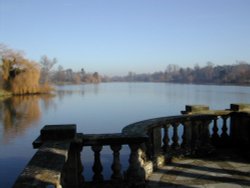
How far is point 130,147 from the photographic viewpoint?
3867 millimetres

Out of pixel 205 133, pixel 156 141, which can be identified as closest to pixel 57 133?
pixel 156 141

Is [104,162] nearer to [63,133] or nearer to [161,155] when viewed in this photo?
[161,155]

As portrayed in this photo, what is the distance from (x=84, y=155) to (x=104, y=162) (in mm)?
1206

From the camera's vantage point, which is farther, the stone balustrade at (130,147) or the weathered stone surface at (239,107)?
the weathered stone surface at (239,107)

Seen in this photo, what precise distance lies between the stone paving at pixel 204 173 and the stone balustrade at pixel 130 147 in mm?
194

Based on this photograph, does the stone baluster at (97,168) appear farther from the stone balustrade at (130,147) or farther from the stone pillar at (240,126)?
the stone pillar at (240,126)

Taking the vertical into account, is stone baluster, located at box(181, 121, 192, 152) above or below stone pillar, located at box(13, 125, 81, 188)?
below

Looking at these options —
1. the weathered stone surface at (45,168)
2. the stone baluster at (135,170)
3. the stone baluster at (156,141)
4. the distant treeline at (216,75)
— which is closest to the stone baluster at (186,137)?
the stone baluster at (156,141)

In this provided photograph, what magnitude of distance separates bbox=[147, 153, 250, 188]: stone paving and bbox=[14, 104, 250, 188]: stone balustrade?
19 centimetres

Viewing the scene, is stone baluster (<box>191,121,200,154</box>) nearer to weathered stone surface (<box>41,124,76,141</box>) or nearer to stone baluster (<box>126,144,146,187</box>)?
stone baluster (<box>126,144,146,187</box>)

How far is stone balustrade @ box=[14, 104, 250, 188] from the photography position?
2492 mm

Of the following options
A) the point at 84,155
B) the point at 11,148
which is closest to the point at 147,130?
the point at 84,155

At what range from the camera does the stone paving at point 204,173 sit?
4.28 meters

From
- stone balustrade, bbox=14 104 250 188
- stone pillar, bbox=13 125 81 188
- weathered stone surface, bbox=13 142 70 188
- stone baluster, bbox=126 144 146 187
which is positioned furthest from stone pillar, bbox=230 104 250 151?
weathered stone surface, bbox=13 142 70 188
